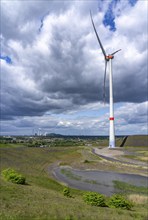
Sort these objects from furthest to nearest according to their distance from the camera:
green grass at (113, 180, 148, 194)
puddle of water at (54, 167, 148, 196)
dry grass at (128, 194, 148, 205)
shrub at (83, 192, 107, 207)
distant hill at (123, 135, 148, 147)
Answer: distant hill at (123, 135, 148, 147) → puddle of water at (54, 167, 148, 196) → green grass at (113, 180, 148, 194) → dry grass at (128, 194, 148, 205) → shrub at (83, 192, 107, 207)

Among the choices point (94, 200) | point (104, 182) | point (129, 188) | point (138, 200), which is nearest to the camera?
point (94, 200)

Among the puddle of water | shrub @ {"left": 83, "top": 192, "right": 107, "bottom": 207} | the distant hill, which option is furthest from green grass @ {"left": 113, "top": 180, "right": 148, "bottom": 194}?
the distant hill

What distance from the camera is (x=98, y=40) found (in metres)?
111

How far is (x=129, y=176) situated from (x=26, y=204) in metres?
52.0

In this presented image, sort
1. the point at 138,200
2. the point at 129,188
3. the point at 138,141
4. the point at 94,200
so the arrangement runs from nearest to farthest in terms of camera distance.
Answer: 1. the point at 94,200
2. the point at 138,200
3. the point at 129,188
4. the point at 138,141

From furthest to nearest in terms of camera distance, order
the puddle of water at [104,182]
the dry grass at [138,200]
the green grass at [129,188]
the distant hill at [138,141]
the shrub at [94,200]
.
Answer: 1. the distant hill at [138,141]
2. the puddle of water at [104,182]
3. the green grass at [129,188]
4. the dry grass at [138,200]
5. the shrub at [94,200]

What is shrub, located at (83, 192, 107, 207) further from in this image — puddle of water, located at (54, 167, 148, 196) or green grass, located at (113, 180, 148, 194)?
green grass, located at (113, 180, 148, 194)

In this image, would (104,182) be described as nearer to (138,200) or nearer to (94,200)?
(138,200)

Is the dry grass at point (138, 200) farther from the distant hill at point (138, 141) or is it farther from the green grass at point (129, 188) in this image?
the distant hill at point (138, 141)

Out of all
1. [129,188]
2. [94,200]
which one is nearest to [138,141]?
[129,188]

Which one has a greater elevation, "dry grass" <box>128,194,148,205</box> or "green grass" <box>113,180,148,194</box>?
"dry grass" <box>128,194,148,205</box>

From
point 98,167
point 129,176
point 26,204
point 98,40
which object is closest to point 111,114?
point 98,40

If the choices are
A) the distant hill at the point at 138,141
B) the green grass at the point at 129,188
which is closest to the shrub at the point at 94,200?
the green grass at the point at 129,188

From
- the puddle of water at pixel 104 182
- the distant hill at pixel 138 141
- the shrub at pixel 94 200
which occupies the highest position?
the distant hill at pixel 138 141
